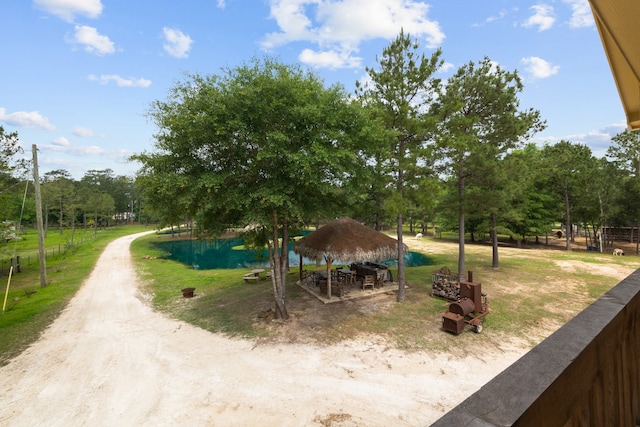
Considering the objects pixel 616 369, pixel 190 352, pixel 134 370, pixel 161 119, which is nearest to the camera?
pixel 616 369

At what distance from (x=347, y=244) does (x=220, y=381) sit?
790 cm

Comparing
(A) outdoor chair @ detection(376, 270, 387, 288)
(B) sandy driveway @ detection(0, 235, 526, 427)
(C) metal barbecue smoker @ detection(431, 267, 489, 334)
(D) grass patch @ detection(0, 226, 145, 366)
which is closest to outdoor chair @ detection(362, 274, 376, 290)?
(A) outdoor chair @ detection(376, 270, 387, 288)

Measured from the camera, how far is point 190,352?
8875 millimetres

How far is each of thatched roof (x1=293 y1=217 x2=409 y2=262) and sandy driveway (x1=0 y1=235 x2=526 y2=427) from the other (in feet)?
15.5

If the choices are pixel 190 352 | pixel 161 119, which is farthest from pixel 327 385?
pixel 161 119

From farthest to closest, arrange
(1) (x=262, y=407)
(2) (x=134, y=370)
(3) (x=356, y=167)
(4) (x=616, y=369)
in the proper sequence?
(3) (x=356, y=167) → (2) (x=134, y=370) → (1) (x=262, y=407) → (4) (x=616, y=369)

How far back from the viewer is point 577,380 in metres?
1.19

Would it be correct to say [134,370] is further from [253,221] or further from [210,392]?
[253,221]

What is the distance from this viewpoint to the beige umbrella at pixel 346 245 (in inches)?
522

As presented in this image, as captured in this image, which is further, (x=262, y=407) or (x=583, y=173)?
(x=583, y=173)

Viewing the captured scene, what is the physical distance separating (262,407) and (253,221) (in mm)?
5375

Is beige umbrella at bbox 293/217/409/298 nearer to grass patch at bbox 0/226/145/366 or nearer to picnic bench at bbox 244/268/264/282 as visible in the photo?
picnic bench at bbox 244/268/264/282

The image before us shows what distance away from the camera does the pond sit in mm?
25812

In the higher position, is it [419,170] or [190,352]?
[419,170]
